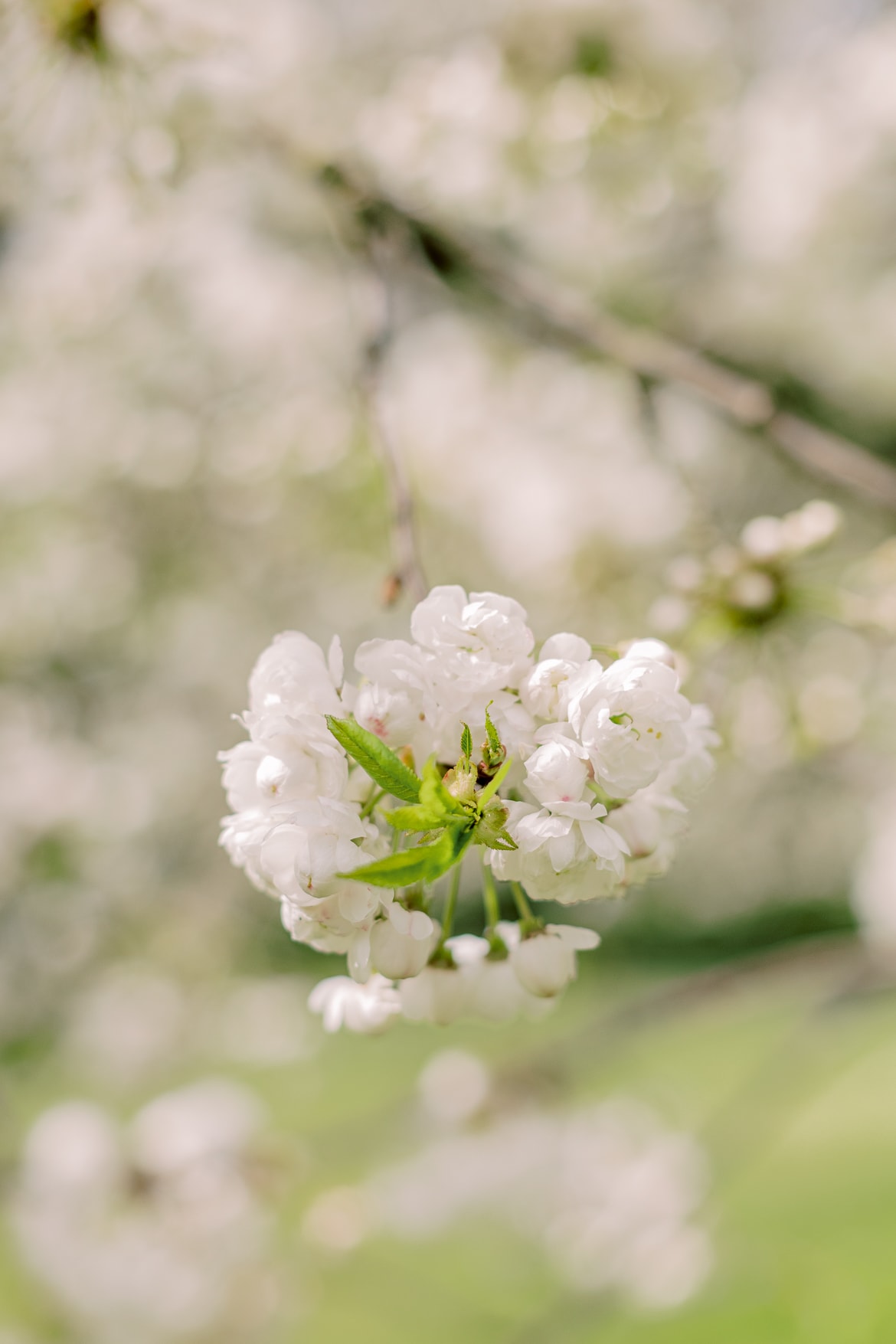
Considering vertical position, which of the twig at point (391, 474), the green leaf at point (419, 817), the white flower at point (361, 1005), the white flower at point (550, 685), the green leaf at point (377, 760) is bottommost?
the white flower at point (361, 1005)

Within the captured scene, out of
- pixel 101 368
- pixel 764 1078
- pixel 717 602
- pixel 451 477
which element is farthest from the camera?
pixel 101 368

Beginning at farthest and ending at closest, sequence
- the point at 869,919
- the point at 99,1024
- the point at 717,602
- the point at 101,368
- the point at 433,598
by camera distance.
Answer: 1. the point at 99,1024
2. the point at 101,368
3. the point at 869,919
4. the point at 717,602
5. the point at 433,598

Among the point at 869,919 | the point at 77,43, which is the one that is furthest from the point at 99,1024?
the point at 77,43

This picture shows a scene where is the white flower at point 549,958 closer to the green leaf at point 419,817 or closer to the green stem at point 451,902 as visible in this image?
the green stem at point 451,902

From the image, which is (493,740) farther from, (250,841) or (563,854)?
(250,841)

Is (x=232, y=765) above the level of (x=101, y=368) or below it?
below

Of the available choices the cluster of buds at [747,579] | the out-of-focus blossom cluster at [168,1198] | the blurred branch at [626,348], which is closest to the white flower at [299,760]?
the cluster of buds at [747,579]

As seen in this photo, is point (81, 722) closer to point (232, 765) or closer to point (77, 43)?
point (77, 43)
